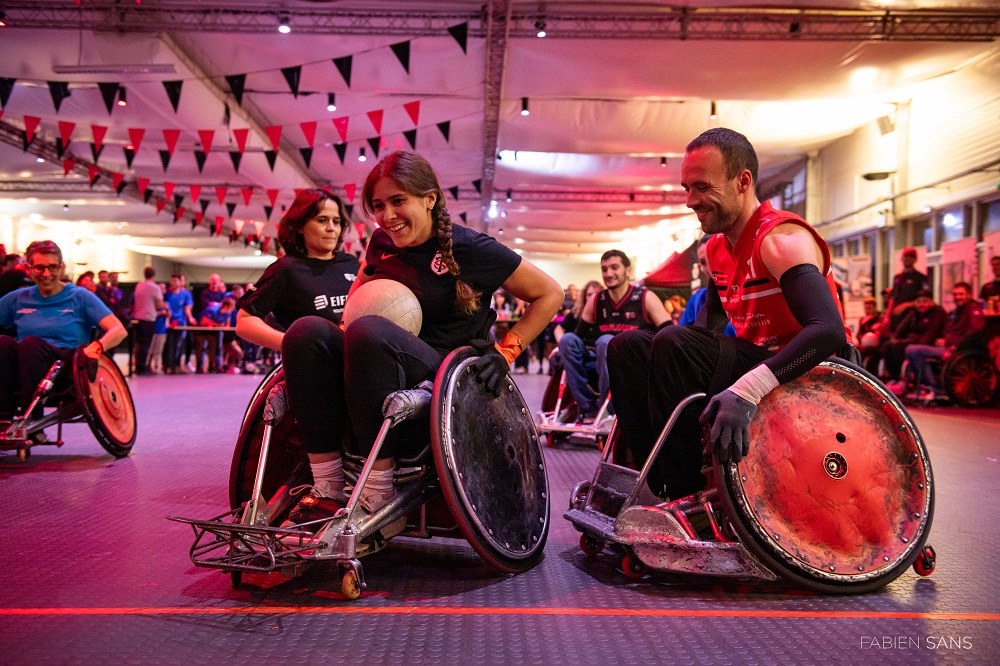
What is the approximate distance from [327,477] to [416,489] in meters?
0.27

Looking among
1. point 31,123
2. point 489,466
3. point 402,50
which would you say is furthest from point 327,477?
point 31,123

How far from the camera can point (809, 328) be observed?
2201mm

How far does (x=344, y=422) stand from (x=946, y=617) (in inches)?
68.3

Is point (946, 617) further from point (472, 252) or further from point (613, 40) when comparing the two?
point (613, 40)

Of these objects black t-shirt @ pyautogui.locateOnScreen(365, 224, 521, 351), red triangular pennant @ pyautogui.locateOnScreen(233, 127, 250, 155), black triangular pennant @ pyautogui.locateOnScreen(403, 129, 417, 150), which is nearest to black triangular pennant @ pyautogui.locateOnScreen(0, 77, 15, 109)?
red triangular pennant @ pyautogui.locateOnScreen(233, 127, 250, 155)

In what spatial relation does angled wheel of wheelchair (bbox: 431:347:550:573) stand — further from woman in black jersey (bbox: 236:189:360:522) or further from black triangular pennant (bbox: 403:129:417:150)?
black triangular pennant (bbox: 403:129:417:150)

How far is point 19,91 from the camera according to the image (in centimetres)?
1266

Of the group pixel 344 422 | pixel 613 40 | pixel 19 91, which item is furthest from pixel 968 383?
pixel 19 91

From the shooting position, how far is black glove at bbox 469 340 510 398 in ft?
8.13

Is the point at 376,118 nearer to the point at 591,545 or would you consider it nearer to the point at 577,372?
the point at 577,372

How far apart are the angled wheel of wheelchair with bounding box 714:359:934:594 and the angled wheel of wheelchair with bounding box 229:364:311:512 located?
4.54 ft

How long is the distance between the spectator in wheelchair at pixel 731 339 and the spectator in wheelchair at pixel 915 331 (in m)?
8.31

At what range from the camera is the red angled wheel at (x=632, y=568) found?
2.40m

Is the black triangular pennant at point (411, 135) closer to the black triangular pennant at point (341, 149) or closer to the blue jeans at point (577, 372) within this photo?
the black triangular pennant at point (341, 149)
